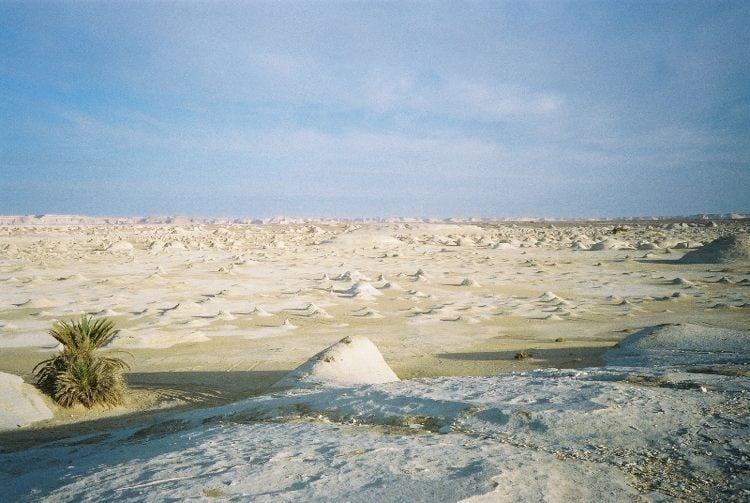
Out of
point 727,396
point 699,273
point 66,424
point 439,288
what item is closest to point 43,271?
point 439,288

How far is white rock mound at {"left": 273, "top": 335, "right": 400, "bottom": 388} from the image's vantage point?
25.1 feet

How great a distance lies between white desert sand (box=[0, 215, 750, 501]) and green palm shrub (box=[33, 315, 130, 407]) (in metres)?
0.28

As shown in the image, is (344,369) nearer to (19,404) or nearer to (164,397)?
(164,397)

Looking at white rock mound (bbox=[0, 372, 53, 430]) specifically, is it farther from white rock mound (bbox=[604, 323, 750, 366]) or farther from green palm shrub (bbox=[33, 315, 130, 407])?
white rock mound (bbox=[604, 323, 750, 366])

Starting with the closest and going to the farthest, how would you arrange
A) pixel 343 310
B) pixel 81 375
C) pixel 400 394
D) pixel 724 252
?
pixel 400 394 < pixel 81 375 < pixel 343 310 < pixel 724 252

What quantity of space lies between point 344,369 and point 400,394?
3133 mm

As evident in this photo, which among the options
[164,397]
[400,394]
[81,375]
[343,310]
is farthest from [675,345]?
[81,375]

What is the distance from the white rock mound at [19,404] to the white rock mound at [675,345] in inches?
372

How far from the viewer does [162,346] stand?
1180 cm

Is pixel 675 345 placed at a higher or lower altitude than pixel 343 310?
lower

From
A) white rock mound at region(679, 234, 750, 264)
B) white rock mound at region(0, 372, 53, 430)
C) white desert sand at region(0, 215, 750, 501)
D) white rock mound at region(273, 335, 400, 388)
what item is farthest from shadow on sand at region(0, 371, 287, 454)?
white rock mound at region(679, 234, 750, 264)

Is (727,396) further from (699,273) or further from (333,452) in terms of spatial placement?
(699,273)

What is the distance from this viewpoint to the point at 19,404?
282 inches

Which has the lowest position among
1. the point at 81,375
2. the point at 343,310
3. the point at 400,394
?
the point at 343,310
